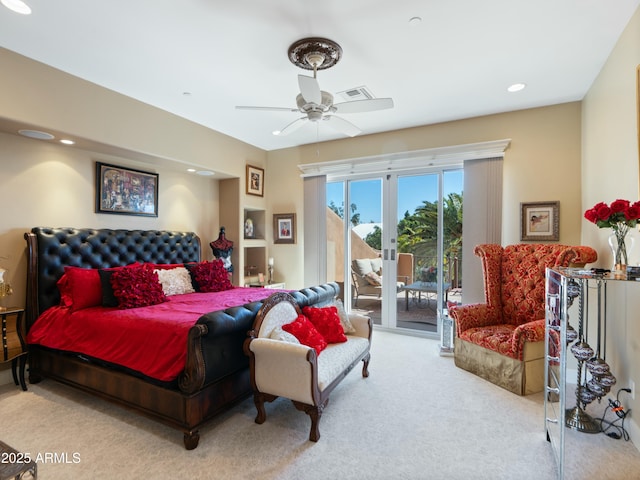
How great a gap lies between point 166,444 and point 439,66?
3714 mm

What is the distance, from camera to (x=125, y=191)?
3.85m

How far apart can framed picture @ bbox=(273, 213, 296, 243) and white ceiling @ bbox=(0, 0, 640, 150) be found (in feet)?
6.92

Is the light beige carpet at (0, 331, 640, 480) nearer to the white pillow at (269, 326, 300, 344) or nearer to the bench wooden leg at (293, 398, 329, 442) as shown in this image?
the bench wooden leg at (293, 398, 329, 442)

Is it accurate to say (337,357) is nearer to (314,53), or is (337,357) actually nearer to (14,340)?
(314,53)

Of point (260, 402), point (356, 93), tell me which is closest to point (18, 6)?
point (356, 93)

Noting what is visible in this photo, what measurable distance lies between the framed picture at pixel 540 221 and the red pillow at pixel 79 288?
4706 mm

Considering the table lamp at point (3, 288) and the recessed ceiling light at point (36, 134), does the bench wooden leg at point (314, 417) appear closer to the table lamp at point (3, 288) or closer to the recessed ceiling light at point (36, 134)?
the table lamp at point (3, 288)

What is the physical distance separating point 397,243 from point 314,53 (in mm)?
2881

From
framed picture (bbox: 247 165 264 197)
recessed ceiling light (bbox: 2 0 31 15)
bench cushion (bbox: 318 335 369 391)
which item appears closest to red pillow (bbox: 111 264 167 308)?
bench cushion (bbox: 318 335 369 391)

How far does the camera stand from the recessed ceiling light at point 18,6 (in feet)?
6.70

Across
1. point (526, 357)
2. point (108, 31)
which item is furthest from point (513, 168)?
point (108, 31)

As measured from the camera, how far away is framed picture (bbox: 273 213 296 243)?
17.5 ft

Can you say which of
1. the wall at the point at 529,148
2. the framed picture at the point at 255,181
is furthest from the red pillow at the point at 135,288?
the wall at the point at 529,148

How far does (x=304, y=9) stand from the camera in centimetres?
213
